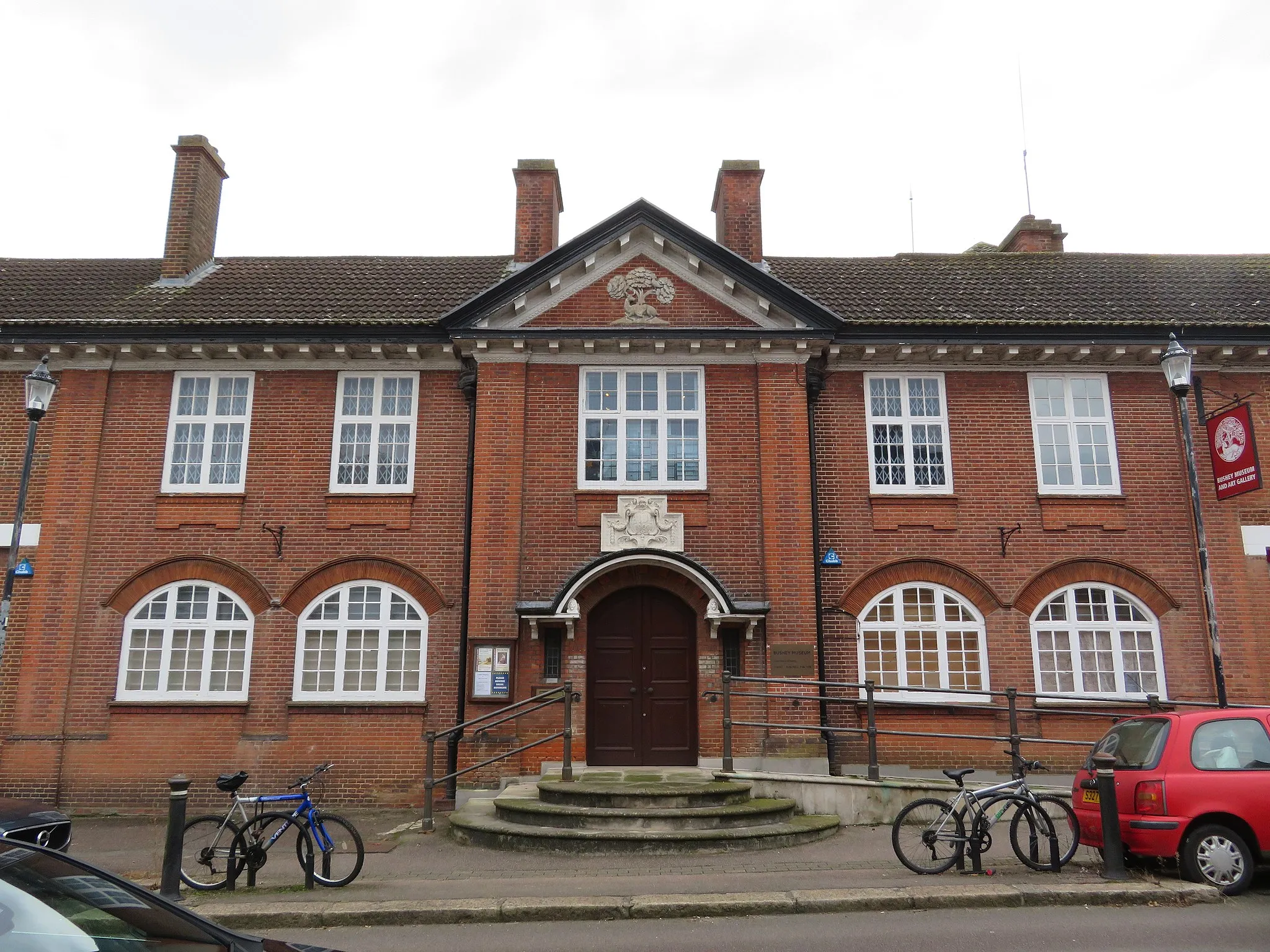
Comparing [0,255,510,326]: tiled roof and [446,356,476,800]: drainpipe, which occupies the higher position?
[0,255,510,326]: tiled roof

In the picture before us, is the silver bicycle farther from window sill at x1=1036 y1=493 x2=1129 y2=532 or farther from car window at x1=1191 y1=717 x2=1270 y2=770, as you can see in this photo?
window sill at x1=1036 y1=493 x2=1129 y2=532

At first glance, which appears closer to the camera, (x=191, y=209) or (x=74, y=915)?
(x=74, y=915)

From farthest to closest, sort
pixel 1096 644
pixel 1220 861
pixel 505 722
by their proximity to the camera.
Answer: pixel 1096 644 < pixel 505 722 < pixel 1220 861

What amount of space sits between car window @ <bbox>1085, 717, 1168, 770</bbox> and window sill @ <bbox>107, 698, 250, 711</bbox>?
37.5 ft

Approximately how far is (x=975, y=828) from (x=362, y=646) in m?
9.09

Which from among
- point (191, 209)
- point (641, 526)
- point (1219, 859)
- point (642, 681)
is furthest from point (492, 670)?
point (191, 209)

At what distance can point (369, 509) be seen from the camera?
14086mm

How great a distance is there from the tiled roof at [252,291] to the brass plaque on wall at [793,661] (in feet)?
24.3

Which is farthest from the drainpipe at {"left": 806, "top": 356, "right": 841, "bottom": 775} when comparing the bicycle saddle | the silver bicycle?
the bicycle saddle

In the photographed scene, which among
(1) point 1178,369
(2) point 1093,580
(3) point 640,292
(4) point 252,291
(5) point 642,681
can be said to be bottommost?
(5) point 642,681

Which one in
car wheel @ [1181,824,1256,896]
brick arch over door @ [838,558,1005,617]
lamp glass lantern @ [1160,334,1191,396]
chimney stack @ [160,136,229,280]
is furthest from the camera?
chimney stack @ [160,136,229,280]

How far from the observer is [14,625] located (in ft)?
44.9

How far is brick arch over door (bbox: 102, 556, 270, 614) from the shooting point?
45.2 ft

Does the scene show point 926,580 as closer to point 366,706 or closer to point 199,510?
point 366,706
